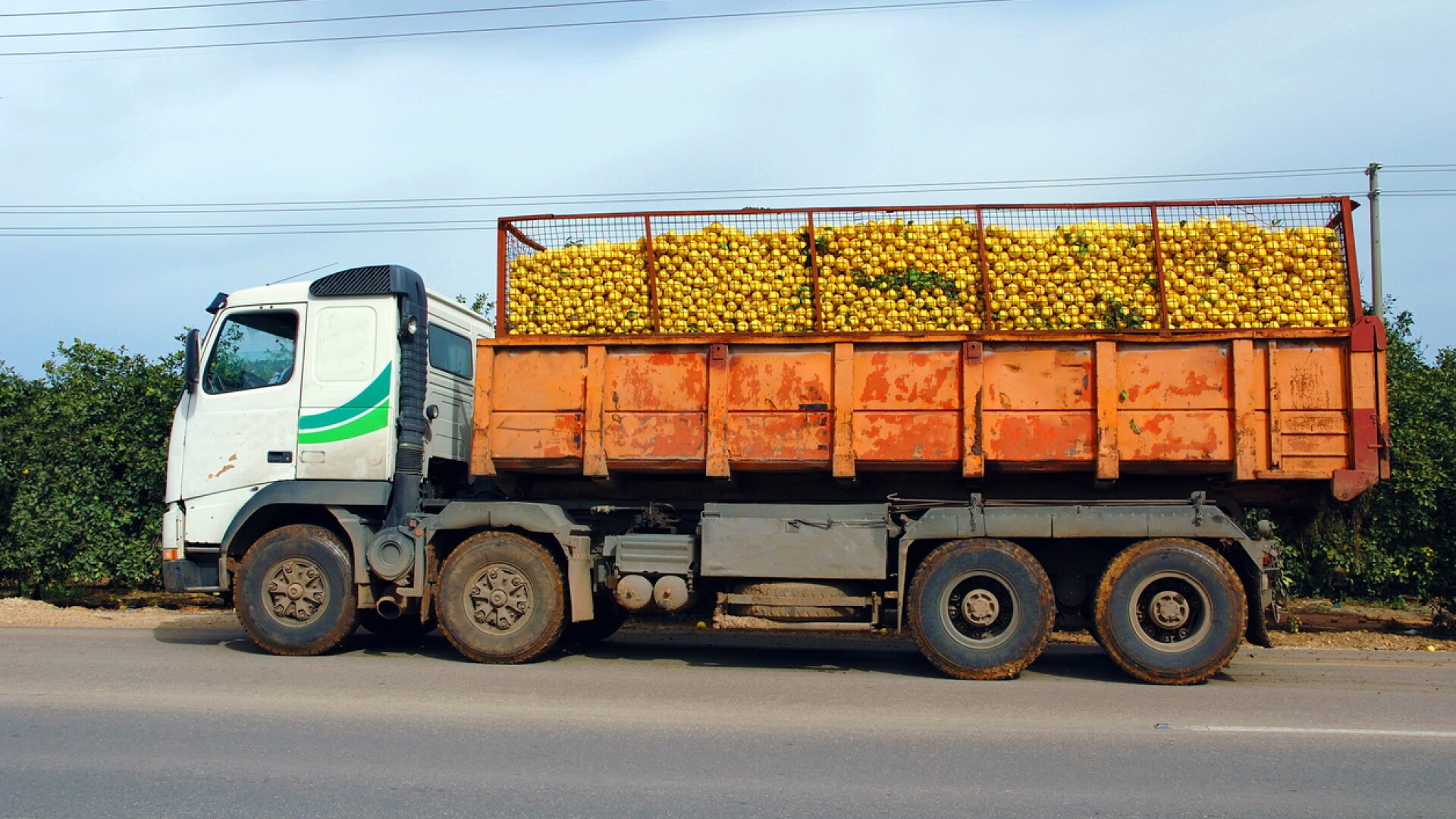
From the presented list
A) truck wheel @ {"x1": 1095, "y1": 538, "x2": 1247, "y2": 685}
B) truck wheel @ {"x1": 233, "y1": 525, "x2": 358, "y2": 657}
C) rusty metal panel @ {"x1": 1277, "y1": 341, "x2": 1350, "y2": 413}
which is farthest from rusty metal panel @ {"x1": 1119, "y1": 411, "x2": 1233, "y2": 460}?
truck wheel @ {"x1": 233, "y1": 525, "x2": 358, "y2": 657}

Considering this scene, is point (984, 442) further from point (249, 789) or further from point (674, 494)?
point (249, 789)

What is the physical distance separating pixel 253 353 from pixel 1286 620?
10546mm

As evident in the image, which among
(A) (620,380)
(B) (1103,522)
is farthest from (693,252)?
(B) (1103,522)

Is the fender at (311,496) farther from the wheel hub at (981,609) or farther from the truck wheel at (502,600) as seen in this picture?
the wheel hub at (981,609)

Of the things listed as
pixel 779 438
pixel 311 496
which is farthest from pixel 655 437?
pixel 311 496

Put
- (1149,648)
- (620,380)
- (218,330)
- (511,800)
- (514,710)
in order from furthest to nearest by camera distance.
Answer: (218,330) → (620,380) → (1149,648) → (514,710) → (511,800)

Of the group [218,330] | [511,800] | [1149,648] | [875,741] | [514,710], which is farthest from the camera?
[218,330]

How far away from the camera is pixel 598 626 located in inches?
410

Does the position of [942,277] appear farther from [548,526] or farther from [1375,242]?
[1375,242]

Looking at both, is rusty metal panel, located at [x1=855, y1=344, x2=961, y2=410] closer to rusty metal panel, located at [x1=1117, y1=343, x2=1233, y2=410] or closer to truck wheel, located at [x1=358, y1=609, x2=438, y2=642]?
rusty metal panel, located at [x1=1117, y1=343, x2=1233, y2=410]

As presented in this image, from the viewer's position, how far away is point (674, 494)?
9453 millimetres

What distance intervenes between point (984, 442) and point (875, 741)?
9.56 ft

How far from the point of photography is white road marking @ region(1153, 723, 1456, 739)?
638 centimetres

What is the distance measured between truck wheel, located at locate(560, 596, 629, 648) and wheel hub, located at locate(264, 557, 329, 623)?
2.11 m
